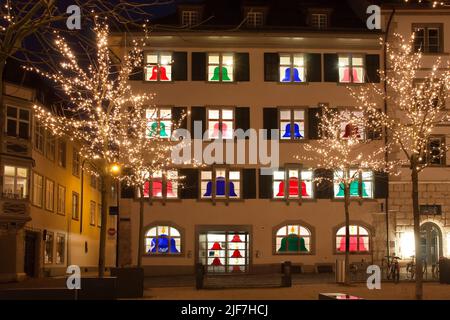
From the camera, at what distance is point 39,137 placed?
43.2m

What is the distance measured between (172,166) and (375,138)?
10694mm

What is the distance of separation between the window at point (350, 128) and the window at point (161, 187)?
29.4ft

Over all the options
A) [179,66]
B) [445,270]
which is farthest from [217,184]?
[445,270]

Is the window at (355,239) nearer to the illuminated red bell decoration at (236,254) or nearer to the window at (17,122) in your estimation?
the illuminated red bell decoration at (236,254)

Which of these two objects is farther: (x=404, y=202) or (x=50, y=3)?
(x=404, y=202)

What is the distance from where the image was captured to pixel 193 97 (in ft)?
133

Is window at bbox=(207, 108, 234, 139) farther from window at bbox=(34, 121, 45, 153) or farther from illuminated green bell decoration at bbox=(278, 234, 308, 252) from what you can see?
window at bbox=(34, 121, 45, 153)

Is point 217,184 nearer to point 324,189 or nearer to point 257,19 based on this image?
point 324,189

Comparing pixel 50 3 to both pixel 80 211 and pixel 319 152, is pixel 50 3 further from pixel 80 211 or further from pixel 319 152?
pixel 80 211

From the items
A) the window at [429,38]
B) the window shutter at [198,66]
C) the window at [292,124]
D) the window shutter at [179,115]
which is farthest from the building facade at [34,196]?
the window at [429,38]

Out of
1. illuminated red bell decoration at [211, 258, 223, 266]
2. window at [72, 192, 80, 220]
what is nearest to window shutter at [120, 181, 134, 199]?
illuminated red bell decoration at [211, 258, 223, 266]

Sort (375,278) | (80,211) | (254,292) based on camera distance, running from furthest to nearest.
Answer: (80,211) → (375,278) → (254,292)

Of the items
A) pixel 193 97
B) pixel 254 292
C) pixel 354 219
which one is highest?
pixel 193 97
